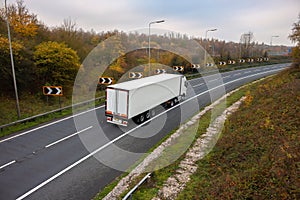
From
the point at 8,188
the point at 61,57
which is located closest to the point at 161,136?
the point at 8,188

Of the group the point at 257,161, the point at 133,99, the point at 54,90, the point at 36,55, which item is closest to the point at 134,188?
the point at 257,161

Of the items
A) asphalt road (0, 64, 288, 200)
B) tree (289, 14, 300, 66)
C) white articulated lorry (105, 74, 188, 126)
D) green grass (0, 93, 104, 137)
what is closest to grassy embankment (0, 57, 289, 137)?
green grass (0, 93, 104, 137)

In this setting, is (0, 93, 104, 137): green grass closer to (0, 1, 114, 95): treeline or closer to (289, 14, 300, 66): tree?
(0, 1, 114, 95): treeline

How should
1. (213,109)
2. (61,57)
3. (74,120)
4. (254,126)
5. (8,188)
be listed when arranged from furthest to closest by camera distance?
(61,57) → (213,109) → (74,120) → (254,126) → (8,188)

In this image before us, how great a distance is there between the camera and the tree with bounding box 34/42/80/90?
1812 cm

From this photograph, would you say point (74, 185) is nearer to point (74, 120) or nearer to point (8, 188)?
point (8, 188)

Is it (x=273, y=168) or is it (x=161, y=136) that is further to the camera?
(x=161, y=136)

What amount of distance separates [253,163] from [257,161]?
0.16 meters

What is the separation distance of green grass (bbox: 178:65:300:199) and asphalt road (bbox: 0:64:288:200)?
3.46 metres

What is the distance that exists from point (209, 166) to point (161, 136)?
4131 millimetres

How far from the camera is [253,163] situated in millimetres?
7480

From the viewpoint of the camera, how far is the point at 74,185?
775 cm

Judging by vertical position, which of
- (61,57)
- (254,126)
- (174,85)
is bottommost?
(254,126)

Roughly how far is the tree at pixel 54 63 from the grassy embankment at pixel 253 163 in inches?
567
